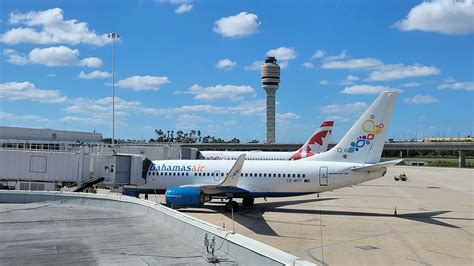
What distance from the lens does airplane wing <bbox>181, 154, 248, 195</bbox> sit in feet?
91.9

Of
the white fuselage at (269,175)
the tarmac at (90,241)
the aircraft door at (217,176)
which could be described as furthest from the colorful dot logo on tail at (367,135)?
the tarmac at (90,241)

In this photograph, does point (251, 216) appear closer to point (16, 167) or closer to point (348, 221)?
point (348, 221)

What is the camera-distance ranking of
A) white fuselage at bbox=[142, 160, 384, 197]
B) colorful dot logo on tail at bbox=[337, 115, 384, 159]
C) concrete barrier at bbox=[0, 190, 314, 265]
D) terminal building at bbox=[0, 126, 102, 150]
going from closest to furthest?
1. concrete barrier at bbox=[0, 190, 314, 265]
2. colorful dot logo on tail at bbox=[337, 115, 384, 159]
3. white fuselage at bbox=[142, 160, 384, 197]
4. terminal building at bbox=[0, 126, 102, 150]

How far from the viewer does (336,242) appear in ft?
62.5

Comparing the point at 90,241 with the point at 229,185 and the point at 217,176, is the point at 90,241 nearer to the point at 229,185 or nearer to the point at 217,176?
the point at 229,185

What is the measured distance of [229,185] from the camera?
96.3 feet

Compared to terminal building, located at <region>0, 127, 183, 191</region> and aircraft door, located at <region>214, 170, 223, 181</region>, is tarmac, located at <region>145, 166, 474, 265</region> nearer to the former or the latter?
aircraft door, located at <region>214, 170, 223, 181</region>

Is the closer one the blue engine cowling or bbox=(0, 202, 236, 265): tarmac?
bbox=(0, 202, 236, 265): tarmac

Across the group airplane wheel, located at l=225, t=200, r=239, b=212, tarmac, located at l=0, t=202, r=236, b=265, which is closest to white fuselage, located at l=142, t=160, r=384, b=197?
airplane wheel, located at l=225, t=200, r=239, b=212

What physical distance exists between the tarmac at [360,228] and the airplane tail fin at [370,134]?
382 centimetres

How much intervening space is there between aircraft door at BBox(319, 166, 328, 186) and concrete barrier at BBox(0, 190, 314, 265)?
14436mm

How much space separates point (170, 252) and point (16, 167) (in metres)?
26.8

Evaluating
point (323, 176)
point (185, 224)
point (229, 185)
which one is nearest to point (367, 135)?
point (323, 176)

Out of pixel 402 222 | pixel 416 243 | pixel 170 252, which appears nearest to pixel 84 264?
pixel 170 252
